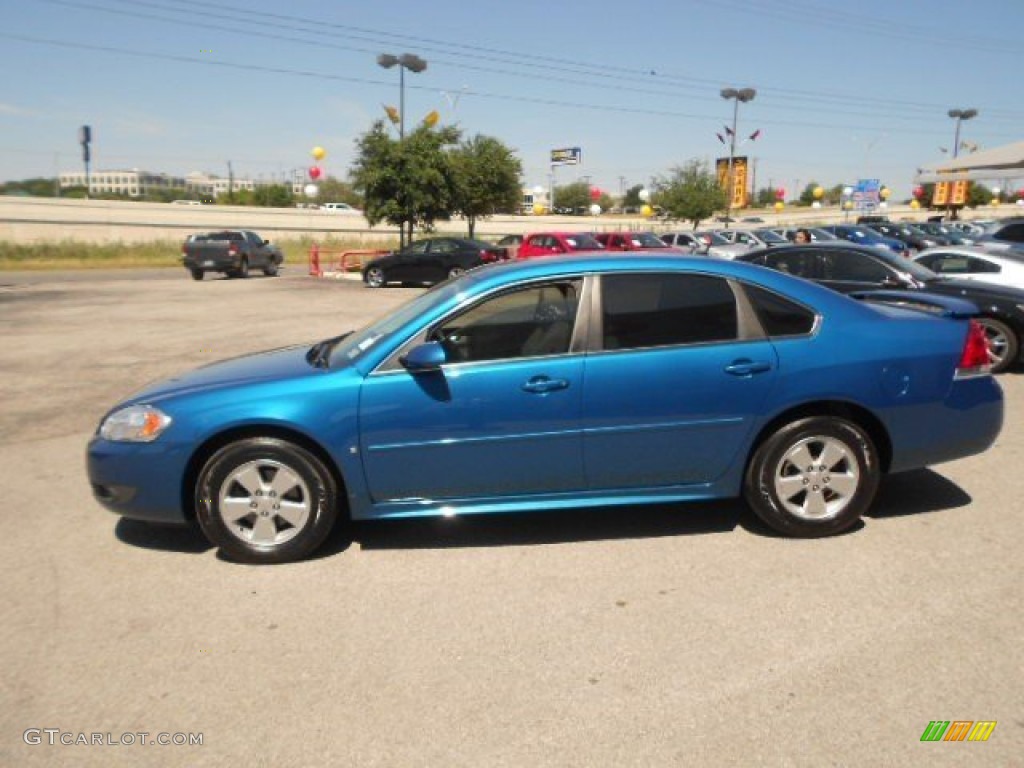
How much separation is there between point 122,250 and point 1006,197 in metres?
144

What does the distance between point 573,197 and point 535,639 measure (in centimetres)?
13005

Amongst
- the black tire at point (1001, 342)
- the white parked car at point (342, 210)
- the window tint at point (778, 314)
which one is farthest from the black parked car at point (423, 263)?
the white parked car at point (342, 210)

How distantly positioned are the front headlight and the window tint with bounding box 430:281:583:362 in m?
1.49

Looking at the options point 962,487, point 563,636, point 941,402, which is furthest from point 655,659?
point 962,487

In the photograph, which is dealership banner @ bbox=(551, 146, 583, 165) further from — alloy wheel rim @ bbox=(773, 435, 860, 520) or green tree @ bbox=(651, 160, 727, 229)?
alloy wheel rim @ bbox=(773, 435, 860, 520)

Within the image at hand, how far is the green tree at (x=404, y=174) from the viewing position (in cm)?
2898

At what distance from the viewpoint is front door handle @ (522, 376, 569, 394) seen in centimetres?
388

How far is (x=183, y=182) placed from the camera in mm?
185250

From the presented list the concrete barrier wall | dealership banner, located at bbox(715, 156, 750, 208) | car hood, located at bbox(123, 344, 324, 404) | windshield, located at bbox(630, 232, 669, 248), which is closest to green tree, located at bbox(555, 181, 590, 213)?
the concrete barrier wall

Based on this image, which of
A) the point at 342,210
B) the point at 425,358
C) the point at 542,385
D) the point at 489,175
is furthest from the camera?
the point at 342,210

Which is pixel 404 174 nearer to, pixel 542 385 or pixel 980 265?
pixel 980 265

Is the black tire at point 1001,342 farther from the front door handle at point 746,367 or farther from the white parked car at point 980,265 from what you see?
the front door handle at point 746,367

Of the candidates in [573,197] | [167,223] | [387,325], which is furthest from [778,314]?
[573,197]

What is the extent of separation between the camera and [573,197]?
422 ft
